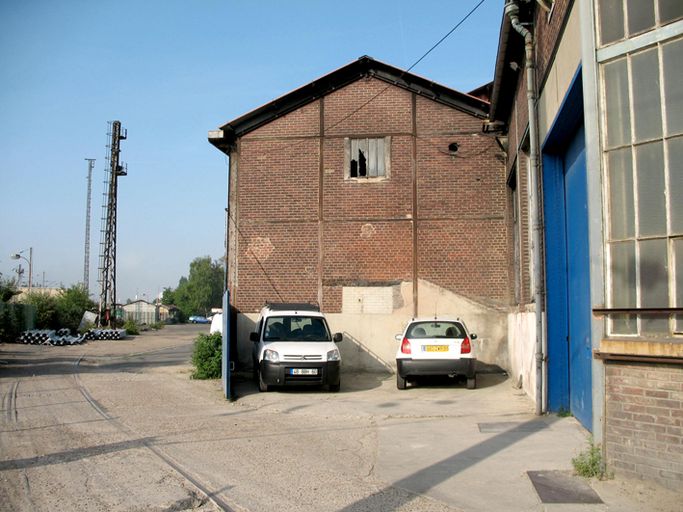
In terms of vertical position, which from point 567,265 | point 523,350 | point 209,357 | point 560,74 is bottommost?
point 209,357

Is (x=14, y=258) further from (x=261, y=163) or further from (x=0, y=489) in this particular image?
(x=0, y=489)

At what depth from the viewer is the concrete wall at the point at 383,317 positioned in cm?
1736

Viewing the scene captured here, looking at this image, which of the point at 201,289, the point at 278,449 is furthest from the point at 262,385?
the point at 201,289

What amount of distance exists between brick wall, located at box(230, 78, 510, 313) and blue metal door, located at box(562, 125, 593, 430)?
7.06 meters

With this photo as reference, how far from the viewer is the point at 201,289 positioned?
132m

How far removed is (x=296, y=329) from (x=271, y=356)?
1.38 m

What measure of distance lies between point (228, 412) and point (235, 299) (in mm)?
6908

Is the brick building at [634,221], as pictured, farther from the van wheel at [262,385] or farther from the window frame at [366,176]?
the window frame at [366,176]

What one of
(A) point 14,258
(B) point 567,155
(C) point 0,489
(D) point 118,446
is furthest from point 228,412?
(A) point 14,258

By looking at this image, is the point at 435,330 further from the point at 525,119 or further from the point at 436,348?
the point at 525,119

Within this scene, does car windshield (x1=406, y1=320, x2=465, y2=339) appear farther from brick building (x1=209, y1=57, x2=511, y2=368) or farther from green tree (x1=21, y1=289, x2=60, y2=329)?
green tree (x1=21, y1=289, x2=60, y2=329)

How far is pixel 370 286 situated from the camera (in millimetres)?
17797

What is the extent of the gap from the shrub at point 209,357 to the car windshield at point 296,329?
2135mm

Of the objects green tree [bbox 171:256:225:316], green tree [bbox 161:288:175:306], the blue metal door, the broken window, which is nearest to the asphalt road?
the blue metal door
